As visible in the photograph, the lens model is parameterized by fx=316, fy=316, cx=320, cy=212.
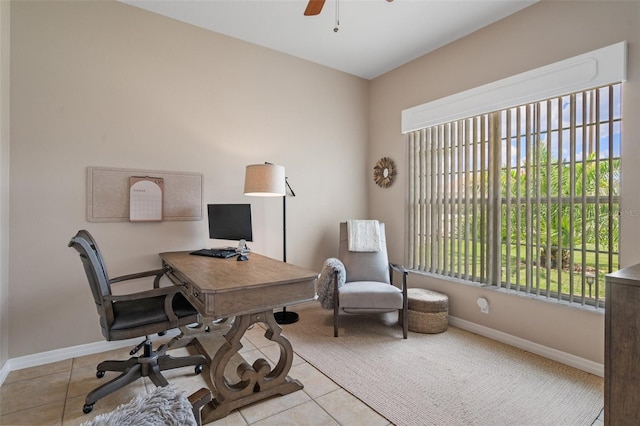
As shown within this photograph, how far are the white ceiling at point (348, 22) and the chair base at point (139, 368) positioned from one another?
9.09 ft

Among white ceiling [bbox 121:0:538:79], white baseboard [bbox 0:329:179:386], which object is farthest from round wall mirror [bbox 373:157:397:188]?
white baseboard [bbox 0:329:179:386]

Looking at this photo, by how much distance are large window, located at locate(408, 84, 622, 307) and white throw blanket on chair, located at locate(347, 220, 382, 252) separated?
52cm

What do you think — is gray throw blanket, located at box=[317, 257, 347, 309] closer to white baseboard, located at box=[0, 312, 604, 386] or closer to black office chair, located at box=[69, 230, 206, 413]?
black office chair, located at box=[69, 230, 206, 413]

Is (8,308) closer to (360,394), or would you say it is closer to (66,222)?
(66,222)

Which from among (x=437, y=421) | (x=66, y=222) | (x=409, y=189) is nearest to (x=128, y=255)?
(x=66, y=222)

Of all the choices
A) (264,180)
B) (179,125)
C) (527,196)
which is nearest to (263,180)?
(264,180)

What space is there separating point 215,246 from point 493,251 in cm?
269

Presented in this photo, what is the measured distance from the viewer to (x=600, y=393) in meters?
2.04

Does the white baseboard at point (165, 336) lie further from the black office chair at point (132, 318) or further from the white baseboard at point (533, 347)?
the black office chair at point (132, 318)

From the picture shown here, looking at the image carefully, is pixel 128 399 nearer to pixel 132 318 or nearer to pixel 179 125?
pixel 132 318

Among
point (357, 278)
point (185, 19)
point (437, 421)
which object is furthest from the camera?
point (357, 278)

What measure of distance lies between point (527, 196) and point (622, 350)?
1674 mm

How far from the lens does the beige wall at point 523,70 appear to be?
2.20 metres

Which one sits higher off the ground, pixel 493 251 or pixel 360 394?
pixel 493 251
